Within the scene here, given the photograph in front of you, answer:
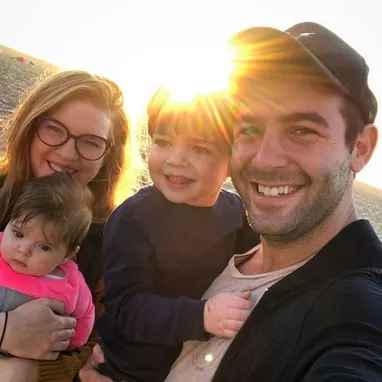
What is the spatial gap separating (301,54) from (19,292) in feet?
5.69

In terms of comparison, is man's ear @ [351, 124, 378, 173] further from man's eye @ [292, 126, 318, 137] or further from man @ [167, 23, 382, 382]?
man's eye @ [292, 126, 318, 137]

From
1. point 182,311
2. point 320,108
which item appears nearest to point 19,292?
point 182,311

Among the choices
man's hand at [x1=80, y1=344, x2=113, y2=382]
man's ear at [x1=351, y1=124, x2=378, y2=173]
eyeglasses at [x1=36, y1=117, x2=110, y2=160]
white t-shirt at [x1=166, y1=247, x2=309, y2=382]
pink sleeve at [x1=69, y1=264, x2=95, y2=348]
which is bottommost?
man's hand at [x1=80, y1=344, x2=113, y2=382]

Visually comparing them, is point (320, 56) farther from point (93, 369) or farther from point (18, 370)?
point (18, 370)

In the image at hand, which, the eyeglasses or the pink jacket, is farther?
the eyeglasses

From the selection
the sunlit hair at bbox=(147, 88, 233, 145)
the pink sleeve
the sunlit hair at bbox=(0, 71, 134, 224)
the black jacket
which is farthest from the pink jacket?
the black jacket

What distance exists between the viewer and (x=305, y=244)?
2084mm

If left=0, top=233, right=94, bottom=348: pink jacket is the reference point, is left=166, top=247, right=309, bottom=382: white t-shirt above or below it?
above

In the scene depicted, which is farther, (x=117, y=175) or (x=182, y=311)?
(x=117, y=175)

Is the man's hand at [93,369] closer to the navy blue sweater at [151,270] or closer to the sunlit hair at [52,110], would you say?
the navy blue sweater at [151,270]

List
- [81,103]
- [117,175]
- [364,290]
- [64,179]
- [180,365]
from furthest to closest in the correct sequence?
[117,175]
[81,103]
[64,179]
[180,365]
[364,290]

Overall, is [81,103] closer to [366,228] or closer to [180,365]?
[180,365]

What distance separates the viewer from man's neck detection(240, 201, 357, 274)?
2064 mm

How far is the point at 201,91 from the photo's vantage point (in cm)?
251
